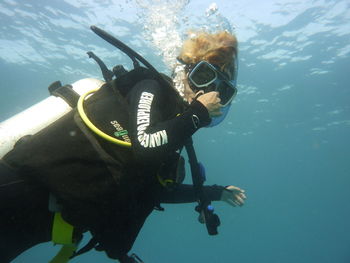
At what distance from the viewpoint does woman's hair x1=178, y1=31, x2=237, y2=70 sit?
2.91 metres

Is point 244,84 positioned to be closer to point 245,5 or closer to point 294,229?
point 245,5

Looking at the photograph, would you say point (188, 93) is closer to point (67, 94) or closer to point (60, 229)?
point (67, 94)

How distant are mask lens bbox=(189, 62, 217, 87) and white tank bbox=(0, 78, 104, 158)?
1185mm

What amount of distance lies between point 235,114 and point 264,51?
44.7 ft

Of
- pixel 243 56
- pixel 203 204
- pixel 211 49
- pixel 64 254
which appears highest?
pixel 243 56

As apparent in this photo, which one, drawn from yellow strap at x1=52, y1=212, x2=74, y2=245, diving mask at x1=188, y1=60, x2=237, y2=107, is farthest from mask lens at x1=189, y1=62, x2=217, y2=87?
yellow strap at x1=52, y1=212, x2=74, y2=245

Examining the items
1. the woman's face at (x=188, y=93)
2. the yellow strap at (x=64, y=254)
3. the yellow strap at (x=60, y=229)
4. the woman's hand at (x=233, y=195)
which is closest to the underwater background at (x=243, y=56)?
the woman's face at (x=188, y=93)

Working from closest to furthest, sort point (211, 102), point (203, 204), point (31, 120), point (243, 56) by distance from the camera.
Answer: point (211, 102), point (31, 120), point (203, 204), point (243, 56)

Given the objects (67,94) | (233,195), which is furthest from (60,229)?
(233,195)

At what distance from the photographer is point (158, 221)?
374 feet

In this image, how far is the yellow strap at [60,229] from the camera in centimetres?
230

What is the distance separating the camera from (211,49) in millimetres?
2932

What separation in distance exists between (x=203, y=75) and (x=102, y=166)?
140 cm

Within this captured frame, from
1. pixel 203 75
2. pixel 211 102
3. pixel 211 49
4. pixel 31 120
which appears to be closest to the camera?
pixel 211 102
